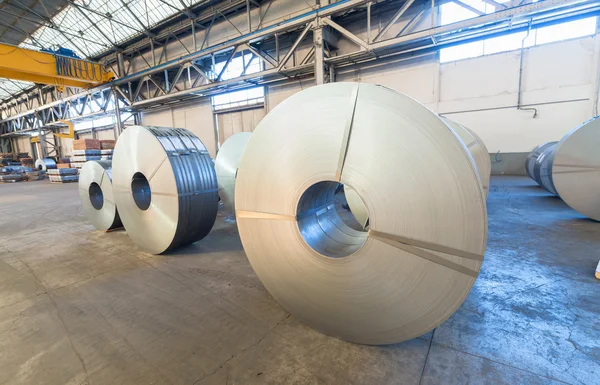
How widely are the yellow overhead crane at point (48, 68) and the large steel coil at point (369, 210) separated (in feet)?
40.5

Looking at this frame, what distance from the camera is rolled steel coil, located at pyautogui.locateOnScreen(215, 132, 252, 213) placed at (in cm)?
561

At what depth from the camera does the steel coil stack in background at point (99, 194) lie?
13.6 ft

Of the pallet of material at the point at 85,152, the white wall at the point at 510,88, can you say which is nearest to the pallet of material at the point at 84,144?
the pallet of material at the point at 85,152

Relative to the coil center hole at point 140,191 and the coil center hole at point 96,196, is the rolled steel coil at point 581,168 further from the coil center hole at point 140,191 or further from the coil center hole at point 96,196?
the coil center hole at point 96,196

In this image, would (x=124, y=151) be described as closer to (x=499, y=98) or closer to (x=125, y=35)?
(x=499, y=98)

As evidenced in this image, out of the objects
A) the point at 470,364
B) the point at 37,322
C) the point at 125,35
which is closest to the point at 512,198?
the point at 470,364

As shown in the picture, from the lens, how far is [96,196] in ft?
15.2

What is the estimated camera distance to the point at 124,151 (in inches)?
134

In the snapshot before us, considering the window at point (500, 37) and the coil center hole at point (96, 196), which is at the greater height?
the window at point (500, 37)

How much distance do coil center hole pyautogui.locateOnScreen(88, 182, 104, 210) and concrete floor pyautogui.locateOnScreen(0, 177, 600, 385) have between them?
1.34m

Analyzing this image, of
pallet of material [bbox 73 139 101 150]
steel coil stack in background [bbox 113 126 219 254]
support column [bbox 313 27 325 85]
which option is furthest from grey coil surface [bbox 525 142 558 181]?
pallet of material [bbox 73 139 101 150]

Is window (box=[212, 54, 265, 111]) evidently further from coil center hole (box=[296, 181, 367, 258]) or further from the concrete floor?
coil center hole (box=[296, 181, 367, 258])

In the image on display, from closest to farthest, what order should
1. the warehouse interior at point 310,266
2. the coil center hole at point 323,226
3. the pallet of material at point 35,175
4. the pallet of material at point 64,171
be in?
the warehouse interior at point 310,266
the coil center hole at point 323,226
the pallet of material at point 64,171
the pallet of material at point 35,175

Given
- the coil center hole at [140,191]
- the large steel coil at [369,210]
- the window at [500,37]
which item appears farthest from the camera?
the window at [500,37]
